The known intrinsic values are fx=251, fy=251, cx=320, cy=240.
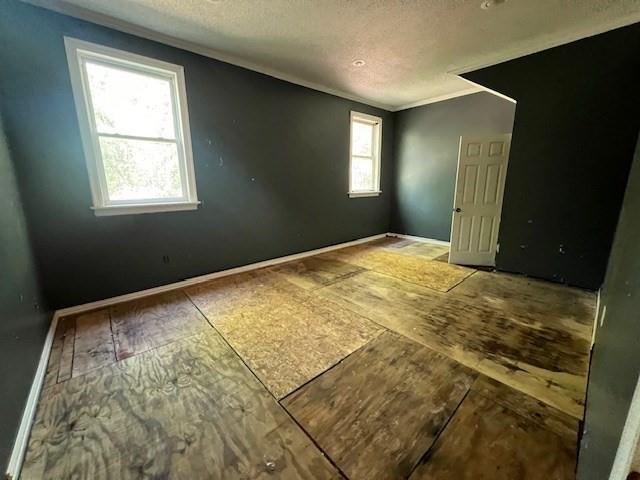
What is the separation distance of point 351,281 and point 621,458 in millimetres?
2777

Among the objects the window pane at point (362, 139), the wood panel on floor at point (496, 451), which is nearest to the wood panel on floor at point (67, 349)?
the wood panel on floor at point (496, 451)

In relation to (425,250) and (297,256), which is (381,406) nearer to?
(297,256)

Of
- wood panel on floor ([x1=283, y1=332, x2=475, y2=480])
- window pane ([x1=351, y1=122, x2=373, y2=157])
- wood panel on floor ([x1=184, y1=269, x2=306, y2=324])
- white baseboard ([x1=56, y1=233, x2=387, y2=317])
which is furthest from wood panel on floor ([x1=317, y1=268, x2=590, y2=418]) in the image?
window pane ([x1=351, y1=122, x2=373, y2=157])

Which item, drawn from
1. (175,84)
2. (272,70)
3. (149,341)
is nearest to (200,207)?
(175,84)

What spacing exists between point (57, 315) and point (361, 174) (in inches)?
196

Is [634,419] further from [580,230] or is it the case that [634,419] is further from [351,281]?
[580,230]

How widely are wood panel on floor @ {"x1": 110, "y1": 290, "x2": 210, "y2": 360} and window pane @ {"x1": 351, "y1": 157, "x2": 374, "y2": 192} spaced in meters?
3.70

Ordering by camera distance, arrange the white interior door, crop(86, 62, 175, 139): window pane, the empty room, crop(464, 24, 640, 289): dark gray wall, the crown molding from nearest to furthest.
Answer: the empty room < the crown molding < crop(86, 62, 175, 139): window pane < crop(464, 24, 640, 289): dark gray wall < the white interior door

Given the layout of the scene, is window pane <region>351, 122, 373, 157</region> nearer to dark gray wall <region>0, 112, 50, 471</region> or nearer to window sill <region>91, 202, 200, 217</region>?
window sill <region>91, 202, 200, 217</region>

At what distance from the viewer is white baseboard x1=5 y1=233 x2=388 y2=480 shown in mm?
1163

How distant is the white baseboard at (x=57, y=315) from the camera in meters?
1.16

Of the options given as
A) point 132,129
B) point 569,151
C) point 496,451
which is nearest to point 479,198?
point 569,151

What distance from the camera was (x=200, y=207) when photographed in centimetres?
318

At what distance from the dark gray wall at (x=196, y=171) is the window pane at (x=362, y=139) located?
1.08ft
